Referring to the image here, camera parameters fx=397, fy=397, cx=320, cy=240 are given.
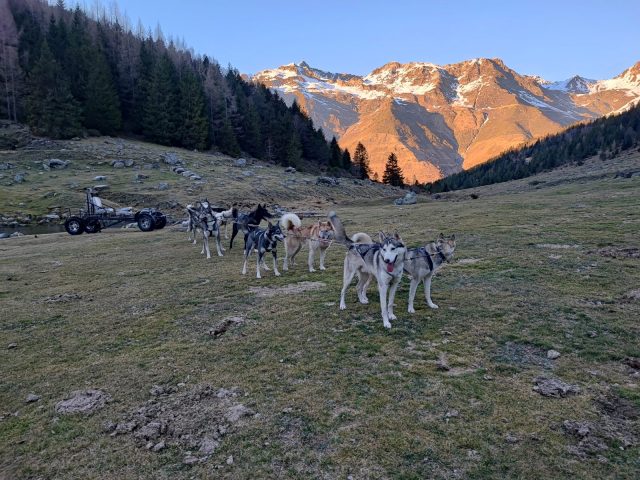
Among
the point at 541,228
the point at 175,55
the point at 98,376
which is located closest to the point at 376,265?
the point at 98,376

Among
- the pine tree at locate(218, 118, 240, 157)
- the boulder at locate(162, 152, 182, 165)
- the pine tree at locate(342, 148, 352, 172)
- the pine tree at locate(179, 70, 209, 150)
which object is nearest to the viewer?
the boulder at locate(162, 152, 182, 165)

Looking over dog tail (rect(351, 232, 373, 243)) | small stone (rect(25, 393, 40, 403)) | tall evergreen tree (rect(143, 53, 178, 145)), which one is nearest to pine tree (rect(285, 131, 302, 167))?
tall evergreen tree (rect(143, 53, 178, 145))

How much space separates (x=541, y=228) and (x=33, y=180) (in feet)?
157

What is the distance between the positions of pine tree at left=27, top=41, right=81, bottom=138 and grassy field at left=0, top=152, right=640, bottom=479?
186 ft

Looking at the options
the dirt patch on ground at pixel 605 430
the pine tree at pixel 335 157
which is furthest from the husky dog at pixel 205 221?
the pine tree at pixel 335 157

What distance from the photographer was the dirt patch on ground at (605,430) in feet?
13.8

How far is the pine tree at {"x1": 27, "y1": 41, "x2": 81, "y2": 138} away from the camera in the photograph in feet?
189

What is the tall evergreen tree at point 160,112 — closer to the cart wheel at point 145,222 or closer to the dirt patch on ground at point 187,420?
the cart wheel at point 145,222

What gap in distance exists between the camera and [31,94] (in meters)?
60.2

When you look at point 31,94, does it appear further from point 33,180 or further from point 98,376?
point 98,376

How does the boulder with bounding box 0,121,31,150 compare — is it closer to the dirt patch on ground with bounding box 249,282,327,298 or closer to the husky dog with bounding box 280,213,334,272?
the husky dog with bounding box 280,213,334,272

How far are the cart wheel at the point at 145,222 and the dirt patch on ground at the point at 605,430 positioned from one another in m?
25.7

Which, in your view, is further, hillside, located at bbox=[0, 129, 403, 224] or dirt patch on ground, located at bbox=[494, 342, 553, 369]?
hillside, located at bbox=[0, 129, 403, 224]

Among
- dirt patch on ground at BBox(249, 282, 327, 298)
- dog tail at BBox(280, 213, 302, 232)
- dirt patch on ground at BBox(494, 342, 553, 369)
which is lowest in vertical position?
dirt patch on ground at BBox(494, 342, 553, 369)
